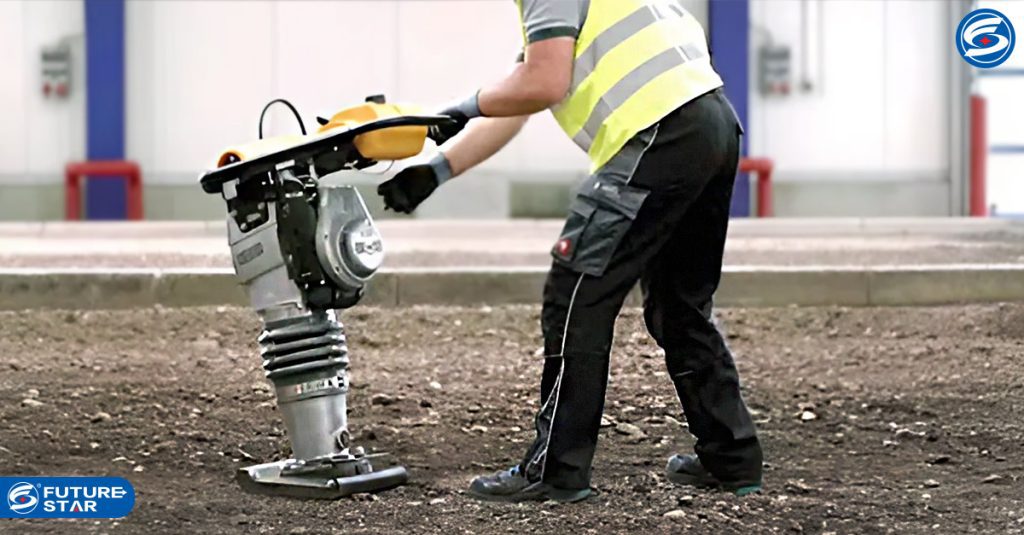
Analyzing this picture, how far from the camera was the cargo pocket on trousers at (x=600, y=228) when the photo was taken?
370cm

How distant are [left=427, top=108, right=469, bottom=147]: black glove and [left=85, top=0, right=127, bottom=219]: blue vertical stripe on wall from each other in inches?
448

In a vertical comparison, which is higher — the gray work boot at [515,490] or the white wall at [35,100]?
the white wall at [35,100]

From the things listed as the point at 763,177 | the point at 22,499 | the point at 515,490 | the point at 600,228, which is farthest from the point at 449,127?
the point at 763,177

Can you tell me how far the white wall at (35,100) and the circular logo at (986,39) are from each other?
37.5ft

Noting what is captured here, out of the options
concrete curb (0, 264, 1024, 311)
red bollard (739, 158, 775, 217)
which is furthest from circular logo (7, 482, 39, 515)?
red bollard (739, 158, 775, 217)

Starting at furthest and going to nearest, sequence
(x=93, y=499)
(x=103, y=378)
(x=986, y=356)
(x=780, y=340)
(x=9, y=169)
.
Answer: (x=9, y=169), (x=780, y=340), (x=986, y=356), (x=103, y=378), (x=93, y=499)

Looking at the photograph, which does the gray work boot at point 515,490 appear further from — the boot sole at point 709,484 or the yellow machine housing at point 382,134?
the yellow machine housing at point 382,134

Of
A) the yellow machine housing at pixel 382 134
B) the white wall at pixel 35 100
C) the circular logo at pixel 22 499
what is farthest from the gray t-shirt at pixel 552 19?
the white wall at pixel 35 100

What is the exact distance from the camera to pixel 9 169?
14.6 m

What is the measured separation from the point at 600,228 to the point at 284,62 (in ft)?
37.7

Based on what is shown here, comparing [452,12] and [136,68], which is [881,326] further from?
[136,68]

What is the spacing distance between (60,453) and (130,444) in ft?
0.71

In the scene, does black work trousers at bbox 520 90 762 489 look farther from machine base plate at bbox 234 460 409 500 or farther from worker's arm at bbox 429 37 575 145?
machine base plate at bbox 234 460 409 500

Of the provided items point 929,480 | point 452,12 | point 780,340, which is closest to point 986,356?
point 780,340
